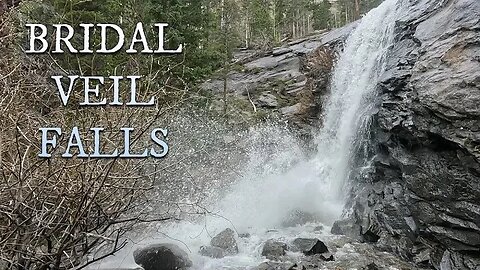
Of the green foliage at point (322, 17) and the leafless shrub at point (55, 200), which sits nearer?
the leafless shrub at point (55, 200)

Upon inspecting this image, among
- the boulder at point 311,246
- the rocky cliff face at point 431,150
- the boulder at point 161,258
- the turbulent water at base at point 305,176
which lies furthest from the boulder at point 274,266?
the rocky cliff face at point 431,150

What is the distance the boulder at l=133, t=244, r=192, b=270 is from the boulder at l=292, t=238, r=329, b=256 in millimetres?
1754

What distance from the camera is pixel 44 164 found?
9.51 feet

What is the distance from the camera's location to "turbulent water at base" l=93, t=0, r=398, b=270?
7531mm

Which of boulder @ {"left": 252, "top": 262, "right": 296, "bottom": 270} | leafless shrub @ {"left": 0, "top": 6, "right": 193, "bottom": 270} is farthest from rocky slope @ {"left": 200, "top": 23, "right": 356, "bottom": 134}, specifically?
leafless shrub @ {"left": 0, "top": 6, "right": 193, "bottom": 270}

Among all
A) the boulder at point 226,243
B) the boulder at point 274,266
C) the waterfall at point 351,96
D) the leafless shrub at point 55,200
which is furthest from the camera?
the waterfall at point 351,96

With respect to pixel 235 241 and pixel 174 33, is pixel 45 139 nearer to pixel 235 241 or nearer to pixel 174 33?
pixel 235 241

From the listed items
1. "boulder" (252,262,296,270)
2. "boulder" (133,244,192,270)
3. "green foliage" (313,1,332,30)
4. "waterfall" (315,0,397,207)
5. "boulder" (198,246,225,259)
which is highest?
"green foliage" (313,1,332,30)

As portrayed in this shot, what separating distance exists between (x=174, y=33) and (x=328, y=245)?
6.54 m

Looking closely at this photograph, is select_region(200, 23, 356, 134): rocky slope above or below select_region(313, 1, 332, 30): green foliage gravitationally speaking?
below

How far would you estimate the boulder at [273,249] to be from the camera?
6625 mm

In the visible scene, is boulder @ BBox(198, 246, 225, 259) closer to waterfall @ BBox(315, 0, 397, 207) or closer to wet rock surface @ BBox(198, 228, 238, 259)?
wet rock surface @ BBox(198, 228, 238, 259)

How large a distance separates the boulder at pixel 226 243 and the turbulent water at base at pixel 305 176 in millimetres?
150

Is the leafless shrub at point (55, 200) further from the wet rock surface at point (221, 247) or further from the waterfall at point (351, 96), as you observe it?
the waterfall at point (351, 96)
